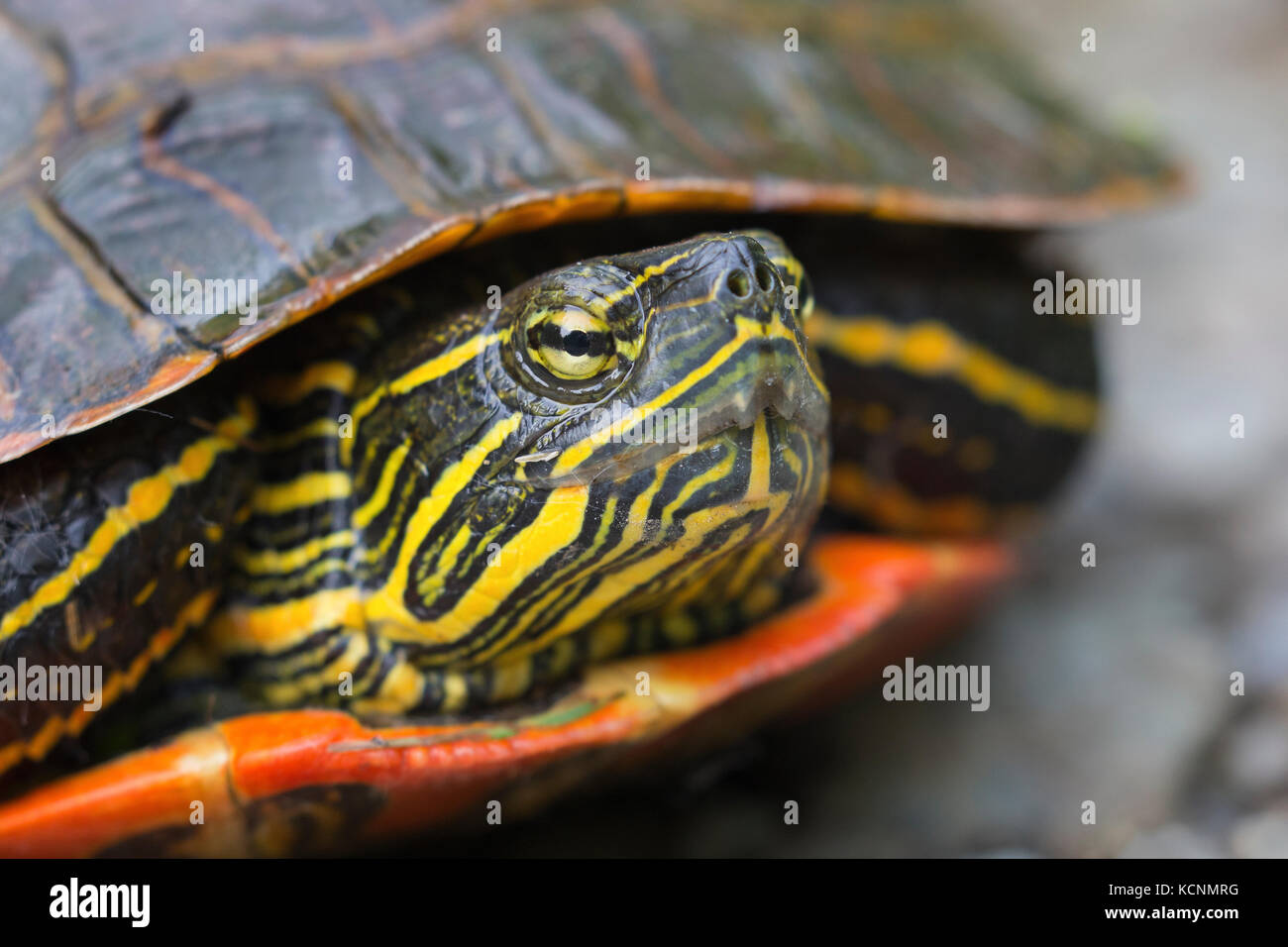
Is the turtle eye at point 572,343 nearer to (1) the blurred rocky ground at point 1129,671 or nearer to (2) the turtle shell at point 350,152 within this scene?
(2) the turtle shell at point 350,152

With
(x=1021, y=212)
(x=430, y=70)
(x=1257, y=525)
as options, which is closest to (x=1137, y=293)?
(x=1257, y=525)

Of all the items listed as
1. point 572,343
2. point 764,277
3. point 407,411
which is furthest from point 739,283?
point 407,411

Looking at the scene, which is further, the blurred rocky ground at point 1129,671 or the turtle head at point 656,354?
the blurred rocky ground at point 1129,671

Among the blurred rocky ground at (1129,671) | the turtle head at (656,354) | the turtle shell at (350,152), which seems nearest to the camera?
the turtle head at (656,354)

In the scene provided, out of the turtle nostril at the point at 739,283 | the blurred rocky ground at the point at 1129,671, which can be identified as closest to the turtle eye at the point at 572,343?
the turtle nostril at the point at 739,283

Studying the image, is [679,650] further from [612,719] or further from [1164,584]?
[1164,584]

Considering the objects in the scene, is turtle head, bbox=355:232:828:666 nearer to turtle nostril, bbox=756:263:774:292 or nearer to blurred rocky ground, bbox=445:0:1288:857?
turtle nostril, bbox=756:263:774:292

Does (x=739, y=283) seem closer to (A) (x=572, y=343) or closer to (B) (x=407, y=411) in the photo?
(A) (x=572, y=343)
